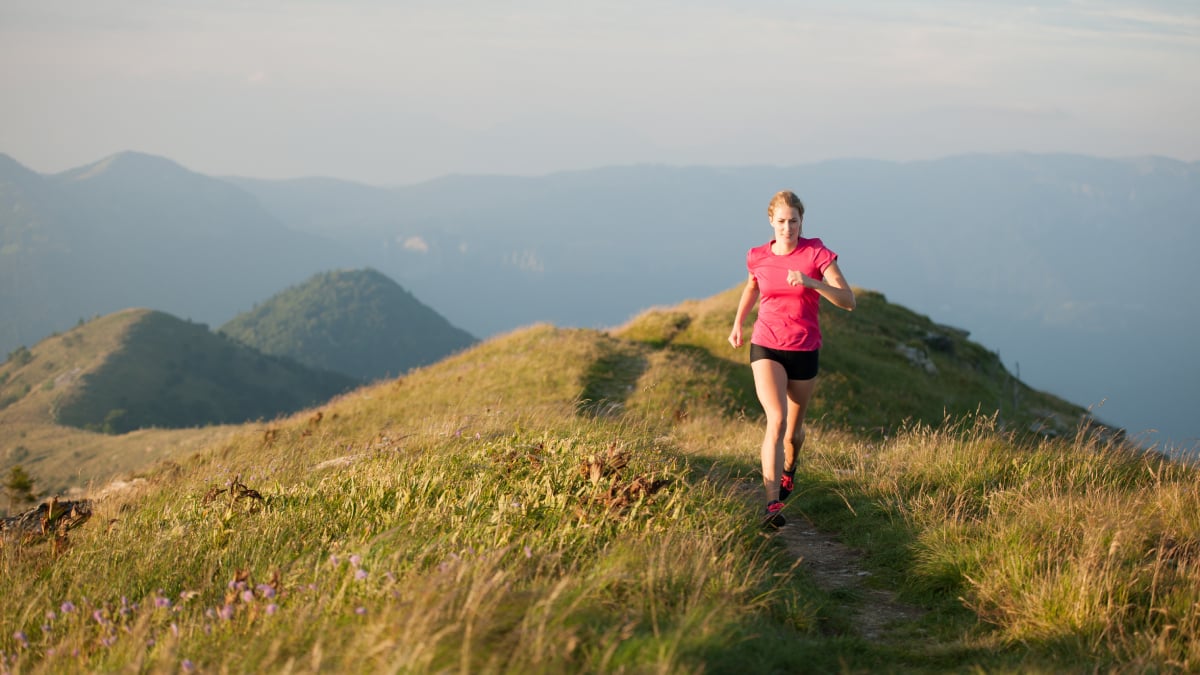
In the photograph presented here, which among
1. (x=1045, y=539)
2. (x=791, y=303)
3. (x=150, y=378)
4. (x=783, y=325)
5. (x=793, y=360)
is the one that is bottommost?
(x=150, y=378)

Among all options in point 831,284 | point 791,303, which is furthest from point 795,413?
point 831,284

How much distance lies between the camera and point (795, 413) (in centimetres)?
716

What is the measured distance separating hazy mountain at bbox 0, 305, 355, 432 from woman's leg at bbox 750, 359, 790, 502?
12831cm

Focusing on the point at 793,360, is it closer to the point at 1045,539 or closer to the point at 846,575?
the point at 846,575

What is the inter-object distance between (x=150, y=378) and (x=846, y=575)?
155502 mm

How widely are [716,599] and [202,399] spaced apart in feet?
506

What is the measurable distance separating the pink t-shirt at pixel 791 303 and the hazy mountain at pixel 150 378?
12841 centimetres

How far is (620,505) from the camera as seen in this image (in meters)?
5.61

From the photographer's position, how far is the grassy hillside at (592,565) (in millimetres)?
3807

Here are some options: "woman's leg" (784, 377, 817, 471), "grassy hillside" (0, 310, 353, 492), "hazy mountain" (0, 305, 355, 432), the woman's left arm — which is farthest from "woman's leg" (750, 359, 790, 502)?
"hazy mountain" (0, 305, 355, 432)

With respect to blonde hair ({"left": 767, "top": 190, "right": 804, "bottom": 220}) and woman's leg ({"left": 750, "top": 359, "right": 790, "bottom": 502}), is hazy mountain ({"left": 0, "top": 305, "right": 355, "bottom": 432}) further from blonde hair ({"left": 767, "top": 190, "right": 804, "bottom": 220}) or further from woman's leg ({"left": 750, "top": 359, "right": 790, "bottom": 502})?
blonde hair ({"left": 767, "top": 190, "right": 804, "bottom": 220})

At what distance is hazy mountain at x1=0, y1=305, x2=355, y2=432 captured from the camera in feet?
413

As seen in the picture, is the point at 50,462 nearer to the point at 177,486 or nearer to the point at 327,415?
the point at 327,415

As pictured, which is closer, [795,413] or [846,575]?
[846,575]
